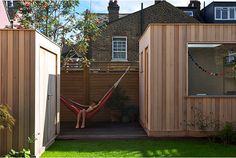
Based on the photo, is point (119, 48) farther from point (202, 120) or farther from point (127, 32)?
point (202, 120)

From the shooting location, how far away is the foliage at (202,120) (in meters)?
9.62

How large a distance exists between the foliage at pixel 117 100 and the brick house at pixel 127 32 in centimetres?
1254

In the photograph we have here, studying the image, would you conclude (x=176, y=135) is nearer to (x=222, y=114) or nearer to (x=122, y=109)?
(x=222, y=114)

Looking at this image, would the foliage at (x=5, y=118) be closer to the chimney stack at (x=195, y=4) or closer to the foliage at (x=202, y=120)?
the foliage at (x=202, y=120)

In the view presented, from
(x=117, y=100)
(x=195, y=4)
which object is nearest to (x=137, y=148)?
(x=117, y=100)

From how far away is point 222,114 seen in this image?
9.74 meters

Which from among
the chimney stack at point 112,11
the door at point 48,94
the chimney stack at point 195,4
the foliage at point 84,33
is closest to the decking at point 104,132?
the door at point 48,94

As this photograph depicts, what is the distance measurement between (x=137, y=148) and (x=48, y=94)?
7.48 ft

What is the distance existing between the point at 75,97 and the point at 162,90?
5.31 m

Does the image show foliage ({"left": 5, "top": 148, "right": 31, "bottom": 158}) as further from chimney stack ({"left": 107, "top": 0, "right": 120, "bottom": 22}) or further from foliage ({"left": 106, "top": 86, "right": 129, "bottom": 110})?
chimney stack ({"left": 107, "top": 0, "right": 120, "bottom": 22})

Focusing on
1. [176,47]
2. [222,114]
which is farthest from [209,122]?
[176,47]

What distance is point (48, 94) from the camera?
28.8 ft

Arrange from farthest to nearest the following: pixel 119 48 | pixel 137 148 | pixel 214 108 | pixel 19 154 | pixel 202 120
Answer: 1. pixel 119 48
2. pixel 214 108
3. pixel 202 120
4. pixel 137 148
5. pixel 19 154

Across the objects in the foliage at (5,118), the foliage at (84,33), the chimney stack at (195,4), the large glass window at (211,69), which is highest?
the chimney stack at (195,4)
